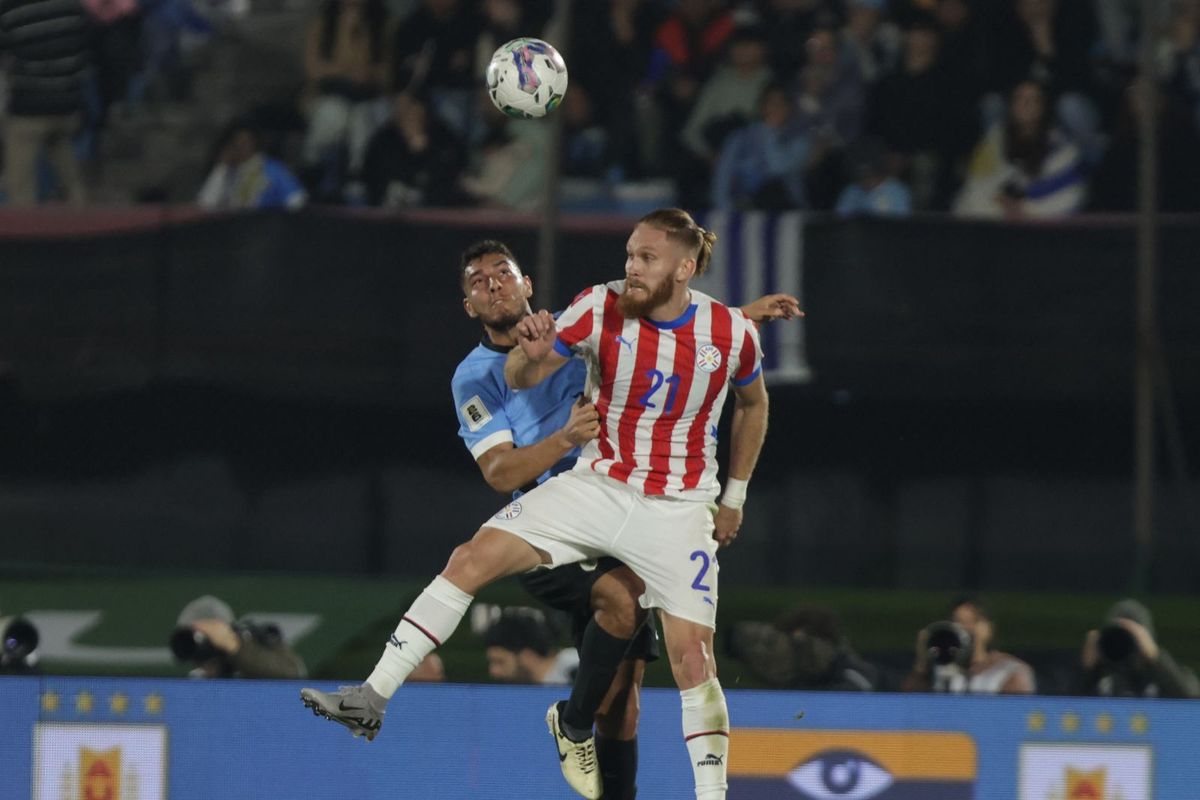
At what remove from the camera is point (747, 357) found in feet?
15.5

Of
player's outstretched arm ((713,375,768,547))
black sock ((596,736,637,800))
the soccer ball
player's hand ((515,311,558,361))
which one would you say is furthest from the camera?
the soccer ball

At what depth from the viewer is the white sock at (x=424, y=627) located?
461 centimetres

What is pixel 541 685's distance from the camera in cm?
547

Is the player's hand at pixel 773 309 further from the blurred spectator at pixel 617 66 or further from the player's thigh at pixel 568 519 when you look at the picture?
the blurred spectator at pixel 617 66

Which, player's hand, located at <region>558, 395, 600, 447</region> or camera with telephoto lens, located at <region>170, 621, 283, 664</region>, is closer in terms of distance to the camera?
player's hand, located at <region>558, 395, 600, 447</region>

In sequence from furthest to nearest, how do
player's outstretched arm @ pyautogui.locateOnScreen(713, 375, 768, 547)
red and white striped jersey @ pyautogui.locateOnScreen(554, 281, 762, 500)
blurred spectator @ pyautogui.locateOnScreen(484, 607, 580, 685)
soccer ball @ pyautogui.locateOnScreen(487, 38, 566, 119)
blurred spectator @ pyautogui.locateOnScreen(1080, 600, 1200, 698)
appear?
1. blurred spectator @ pyautogui.locateOnScreen(484, 607, 580, 685)
2. blurred spectator @ pyautogui.locateOnScreen(1080, 600, 1200, 698)
3. soccer ball @ pyautogui.locateOnScreen(487, 38, 566, 119)
4. player's outstretched arm @ pyautogui.locateOnScreen(713, 375, 768, 547)
5. red and white striped jersey @ pyautogui.locateOnScreen(554, 281, 762, 500)

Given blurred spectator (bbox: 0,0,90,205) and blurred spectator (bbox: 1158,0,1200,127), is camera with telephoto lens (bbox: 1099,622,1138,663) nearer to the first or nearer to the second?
blurred spectator (bbox: 1158,0,1200,127)

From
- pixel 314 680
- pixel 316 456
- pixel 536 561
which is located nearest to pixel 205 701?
pixel 314 680

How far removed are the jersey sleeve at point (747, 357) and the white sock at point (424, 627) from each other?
0.84 meters

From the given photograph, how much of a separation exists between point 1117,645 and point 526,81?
2.39m

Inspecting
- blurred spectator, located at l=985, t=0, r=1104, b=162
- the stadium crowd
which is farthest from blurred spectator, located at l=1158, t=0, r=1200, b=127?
blurred spectator, located at l=985, t=0, r=1104, b=162

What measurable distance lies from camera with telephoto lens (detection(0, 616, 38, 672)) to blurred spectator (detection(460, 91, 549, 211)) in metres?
2.58

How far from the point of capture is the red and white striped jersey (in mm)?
4652

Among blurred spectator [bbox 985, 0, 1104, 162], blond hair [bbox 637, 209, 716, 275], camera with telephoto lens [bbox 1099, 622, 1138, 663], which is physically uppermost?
blurred spectator [bbox 985, 0, 1104, 162]
